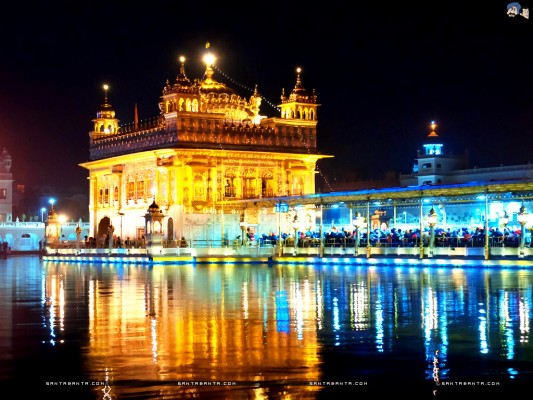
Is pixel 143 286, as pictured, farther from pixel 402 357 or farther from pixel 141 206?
pixel 141 206

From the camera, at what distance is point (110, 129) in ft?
220

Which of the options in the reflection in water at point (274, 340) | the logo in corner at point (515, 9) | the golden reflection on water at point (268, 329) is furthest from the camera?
the logo in corner at point (515, 9)

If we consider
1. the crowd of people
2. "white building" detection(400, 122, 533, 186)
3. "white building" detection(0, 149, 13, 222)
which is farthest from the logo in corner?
"white building" detection(0, 149, 13, 222)

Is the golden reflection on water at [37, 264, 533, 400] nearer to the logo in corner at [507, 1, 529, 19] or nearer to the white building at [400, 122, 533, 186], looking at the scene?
the logo in corner at [507, 1, 529, 19]

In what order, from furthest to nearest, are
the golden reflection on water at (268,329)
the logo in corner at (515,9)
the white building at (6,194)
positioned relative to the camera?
the white building at (6,194) → the logo in corner at (515,9) → the golden reflection on water at (268,329)

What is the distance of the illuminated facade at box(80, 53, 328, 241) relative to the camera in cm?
5544

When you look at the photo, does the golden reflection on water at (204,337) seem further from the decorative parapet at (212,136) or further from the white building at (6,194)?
the white building at (6,194)

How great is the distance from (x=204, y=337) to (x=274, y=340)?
0.95 m

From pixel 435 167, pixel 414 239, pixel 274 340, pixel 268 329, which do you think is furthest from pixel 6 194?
pixel 274 340

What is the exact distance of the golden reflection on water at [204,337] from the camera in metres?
10.2

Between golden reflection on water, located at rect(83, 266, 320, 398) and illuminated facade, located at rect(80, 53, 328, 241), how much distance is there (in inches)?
1291

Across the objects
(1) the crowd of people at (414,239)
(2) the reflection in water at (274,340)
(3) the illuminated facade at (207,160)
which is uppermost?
(3) the illuminated facade at (207,160)

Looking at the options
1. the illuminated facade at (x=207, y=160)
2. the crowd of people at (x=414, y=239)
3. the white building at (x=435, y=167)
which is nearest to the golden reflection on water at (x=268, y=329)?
the crowd of people at (x=414, y=239)

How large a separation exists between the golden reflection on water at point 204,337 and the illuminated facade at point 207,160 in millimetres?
32784
